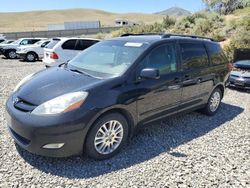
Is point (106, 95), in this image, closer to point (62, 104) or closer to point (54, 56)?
point (62, 104)

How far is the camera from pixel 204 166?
11.8 ft

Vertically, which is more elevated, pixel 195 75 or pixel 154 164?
pixel 195 75


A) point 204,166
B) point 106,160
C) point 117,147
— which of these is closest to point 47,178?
point 106,160

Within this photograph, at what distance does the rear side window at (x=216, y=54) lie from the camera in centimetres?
539

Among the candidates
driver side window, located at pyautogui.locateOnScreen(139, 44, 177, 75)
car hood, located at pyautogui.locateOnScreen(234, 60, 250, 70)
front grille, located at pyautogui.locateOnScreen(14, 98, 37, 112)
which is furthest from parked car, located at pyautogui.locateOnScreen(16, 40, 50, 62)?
front grille, located at pyautogui.locateOnScreen(14, 98, 37, 112)

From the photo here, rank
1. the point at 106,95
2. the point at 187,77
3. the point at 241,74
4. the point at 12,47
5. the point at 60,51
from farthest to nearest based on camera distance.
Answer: the point at 12,47 → the point at 60,51 → the point at 241,74 → the point at 187,77 → the point at 106,95

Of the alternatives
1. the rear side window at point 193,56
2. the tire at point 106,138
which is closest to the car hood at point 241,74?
the rear side window at point 193,56

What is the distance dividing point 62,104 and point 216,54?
3.77 meters

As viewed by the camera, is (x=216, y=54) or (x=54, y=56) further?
(x=54, y=56)

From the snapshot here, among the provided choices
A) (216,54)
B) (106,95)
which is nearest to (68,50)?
(216,54)

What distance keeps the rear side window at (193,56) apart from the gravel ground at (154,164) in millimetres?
1211

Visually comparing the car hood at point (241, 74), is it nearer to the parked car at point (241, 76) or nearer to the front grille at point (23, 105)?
the parked car at point (241, 76)

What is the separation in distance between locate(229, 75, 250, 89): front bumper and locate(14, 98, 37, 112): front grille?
6476 mm

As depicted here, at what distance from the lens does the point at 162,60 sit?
425cm
